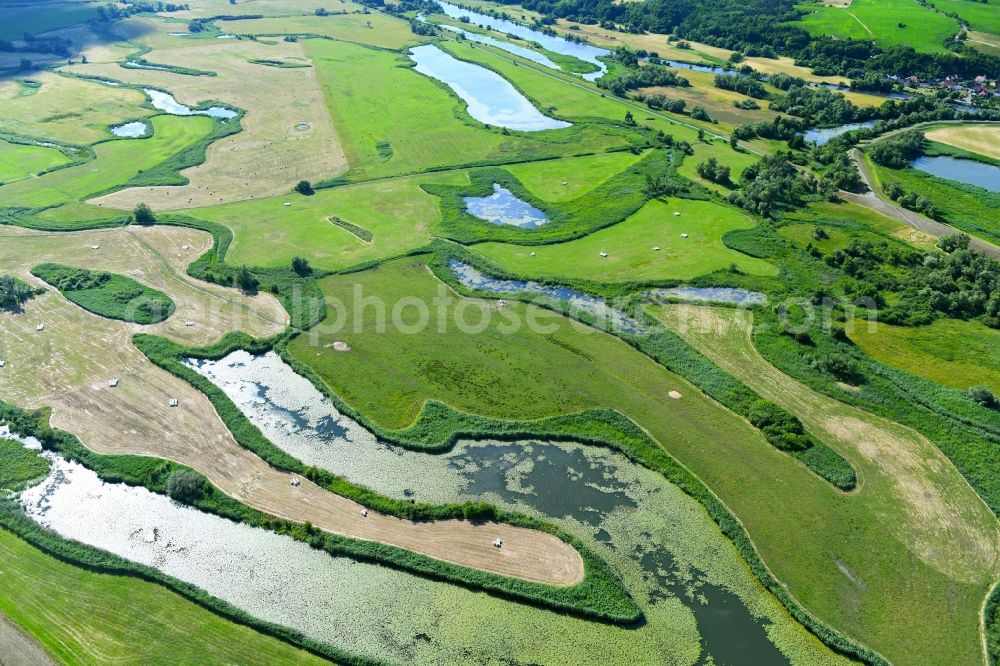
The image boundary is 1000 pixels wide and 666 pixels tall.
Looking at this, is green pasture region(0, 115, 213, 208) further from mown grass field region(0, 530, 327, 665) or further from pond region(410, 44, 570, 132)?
mown grass field region(0, 530, 327, 665)

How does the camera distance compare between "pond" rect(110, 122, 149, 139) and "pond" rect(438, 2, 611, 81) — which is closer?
"pond" rect(110, 122, 149, 139)

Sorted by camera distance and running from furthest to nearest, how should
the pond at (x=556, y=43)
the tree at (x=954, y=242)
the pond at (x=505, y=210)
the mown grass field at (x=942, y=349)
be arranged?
the pond at (x=556, y=43) → the pond at (x=505, y=210) → the tree at (x=954, y=242) → the mown grass field at (x=942, y=349)

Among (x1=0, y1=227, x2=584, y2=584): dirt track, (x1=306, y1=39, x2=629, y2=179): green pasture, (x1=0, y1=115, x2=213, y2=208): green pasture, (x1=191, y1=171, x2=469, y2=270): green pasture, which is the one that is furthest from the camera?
(x1=306, y1=39, x2=629, y2=179): green pasture

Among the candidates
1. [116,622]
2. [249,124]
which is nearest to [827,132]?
[249,124]

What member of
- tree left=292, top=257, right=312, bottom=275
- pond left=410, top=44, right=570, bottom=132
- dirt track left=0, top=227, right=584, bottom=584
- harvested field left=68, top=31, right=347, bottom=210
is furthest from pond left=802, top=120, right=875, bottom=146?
dirt track left=0, top=227, right=584, bottom=584

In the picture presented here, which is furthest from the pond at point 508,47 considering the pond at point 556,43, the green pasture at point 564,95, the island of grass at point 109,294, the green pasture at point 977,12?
the island of grass at point 109,294

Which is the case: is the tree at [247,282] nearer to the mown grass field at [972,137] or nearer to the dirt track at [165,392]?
the dirt track at [165,392]

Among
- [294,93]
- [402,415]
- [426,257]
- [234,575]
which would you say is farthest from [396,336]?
[294,93]
